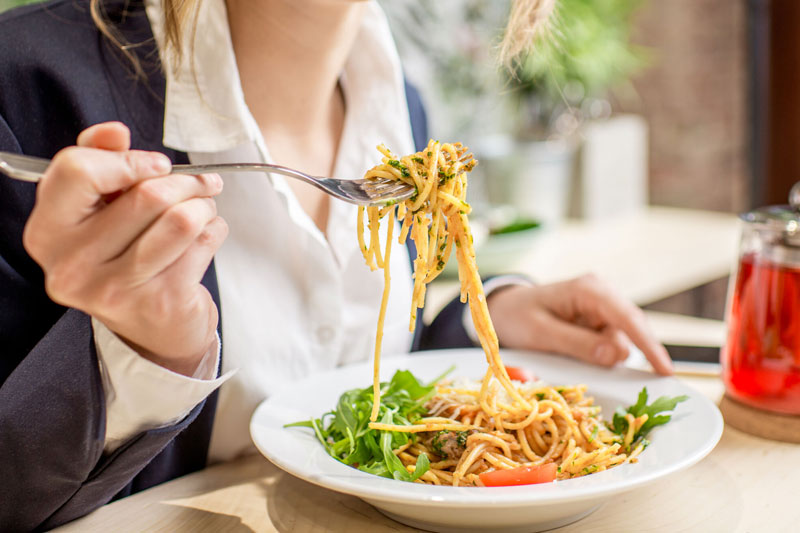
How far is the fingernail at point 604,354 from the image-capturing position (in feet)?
3.75

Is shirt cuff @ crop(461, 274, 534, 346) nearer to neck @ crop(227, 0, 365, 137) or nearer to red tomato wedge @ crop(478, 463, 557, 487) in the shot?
neck @ crop(227, 0, 365, 137)

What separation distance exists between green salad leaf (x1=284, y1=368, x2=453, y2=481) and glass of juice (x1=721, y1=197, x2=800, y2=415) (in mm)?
452

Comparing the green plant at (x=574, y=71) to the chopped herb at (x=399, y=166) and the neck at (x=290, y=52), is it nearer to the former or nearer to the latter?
the neck at (x=290, y=52)

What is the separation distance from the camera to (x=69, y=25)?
1.08 m

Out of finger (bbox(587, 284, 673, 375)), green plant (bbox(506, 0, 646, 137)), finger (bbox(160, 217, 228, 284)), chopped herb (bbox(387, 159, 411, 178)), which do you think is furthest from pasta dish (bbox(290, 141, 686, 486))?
green plant (bbox(506, 0, 646, 137))

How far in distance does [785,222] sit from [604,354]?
31 cm

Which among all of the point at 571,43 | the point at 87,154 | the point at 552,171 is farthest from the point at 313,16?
the point at 571,43

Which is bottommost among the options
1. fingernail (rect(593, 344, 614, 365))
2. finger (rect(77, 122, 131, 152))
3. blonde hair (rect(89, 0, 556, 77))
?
fingernail (rect(593, 344, 614, 365))

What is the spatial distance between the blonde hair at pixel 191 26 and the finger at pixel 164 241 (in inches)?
17.4

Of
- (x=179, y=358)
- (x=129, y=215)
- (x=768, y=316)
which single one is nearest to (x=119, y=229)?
(x=129, y=215)

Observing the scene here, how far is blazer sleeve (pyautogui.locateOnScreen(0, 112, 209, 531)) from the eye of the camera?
0.77 meters

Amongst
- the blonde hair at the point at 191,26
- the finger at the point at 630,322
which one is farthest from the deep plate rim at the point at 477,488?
the blonde hair at the point at 191,26

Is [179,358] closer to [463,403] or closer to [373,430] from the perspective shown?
[373,430]

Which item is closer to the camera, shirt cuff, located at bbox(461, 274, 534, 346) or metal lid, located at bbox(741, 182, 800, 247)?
metal lid, located at bbox(741, 182, 800, 247)
